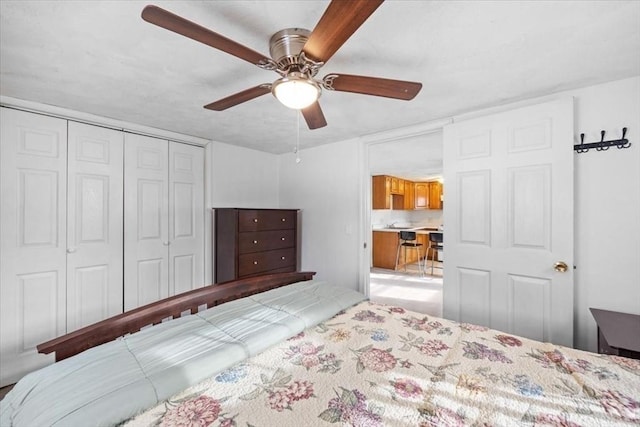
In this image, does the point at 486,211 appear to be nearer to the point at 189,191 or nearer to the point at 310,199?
the point at 310,199

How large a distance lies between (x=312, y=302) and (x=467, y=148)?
1.75 m

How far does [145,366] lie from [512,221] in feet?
7.87

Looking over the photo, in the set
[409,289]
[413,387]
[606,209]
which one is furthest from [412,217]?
[413,387]

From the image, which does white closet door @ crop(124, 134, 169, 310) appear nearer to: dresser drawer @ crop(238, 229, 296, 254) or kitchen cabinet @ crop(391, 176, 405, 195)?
dresser drawer @ crop(238, 229, 296, 254)

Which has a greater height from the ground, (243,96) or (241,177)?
(243,96)

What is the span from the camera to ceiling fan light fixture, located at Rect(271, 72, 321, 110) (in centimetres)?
128

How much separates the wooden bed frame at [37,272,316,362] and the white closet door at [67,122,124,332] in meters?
1.32

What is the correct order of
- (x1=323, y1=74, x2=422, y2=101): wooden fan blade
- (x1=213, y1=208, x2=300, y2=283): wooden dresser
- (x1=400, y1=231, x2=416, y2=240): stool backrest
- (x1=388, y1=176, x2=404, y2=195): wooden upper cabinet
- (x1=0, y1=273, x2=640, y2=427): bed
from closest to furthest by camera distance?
1. (x1=0, y1=273, x2=640, y2=427): bed
2. (x1=323, y1=74, x2=422, y2=101): wooden fan blade
3. (x1=213, y1=208, x2=300, y2=283): wooden dresser
4. (x1=400, y1=231, x2=416, y2=240): stool backrest
5. (x1=388, y1=176, x2=404, y2=195): wooden upper cabinet

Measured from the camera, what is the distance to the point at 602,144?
186 centimetres

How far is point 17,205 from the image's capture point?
2.12 m

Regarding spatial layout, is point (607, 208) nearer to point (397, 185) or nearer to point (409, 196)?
point (397, 185)

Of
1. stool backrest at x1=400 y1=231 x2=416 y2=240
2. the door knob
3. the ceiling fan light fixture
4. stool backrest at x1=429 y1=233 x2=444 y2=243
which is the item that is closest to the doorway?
stool backrest at x1=400 y1=231 x2=416 y2=240

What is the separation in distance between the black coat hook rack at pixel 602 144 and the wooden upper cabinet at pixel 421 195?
17.5ft

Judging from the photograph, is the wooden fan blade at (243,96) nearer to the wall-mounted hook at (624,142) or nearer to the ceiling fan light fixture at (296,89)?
the ceiling fan light fixture at (296,89)
